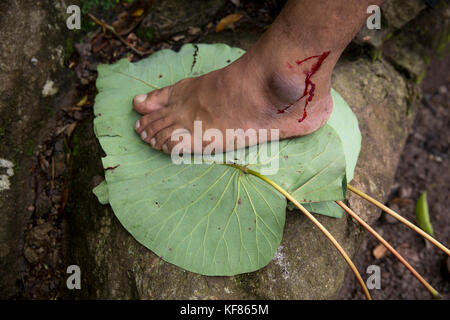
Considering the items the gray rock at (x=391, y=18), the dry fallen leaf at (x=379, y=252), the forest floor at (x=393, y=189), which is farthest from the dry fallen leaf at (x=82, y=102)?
the dry fallen leaf at (x=379, y=252)

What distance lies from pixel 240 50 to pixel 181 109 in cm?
49

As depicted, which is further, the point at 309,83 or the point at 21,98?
the point at 21,98

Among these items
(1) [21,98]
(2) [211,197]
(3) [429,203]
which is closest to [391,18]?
(3) [429,203]

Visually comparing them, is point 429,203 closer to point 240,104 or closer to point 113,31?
point 240,104

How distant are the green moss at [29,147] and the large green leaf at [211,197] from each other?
0.34 meters

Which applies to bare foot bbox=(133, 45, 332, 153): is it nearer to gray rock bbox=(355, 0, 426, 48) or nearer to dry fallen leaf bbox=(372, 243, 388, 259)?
gray rock bbox=(355, 0, 426, 48)

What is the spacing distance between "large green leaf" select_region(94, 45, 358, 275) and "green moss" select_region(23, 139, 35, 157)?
0.34m

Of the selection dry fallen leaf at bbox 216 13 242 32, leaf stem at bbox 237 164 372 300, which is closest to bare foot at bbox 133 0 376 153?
leaf stem at bbox 237 164 372 300

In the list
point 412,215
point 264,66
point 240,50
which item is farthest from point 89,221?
point 412,215

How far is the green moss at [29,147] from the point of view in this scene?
159 centimetres

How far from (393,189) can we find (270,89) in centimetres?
134

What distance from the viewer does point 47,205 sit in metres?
1.64

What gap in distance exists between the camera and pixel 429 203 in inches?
88.1
